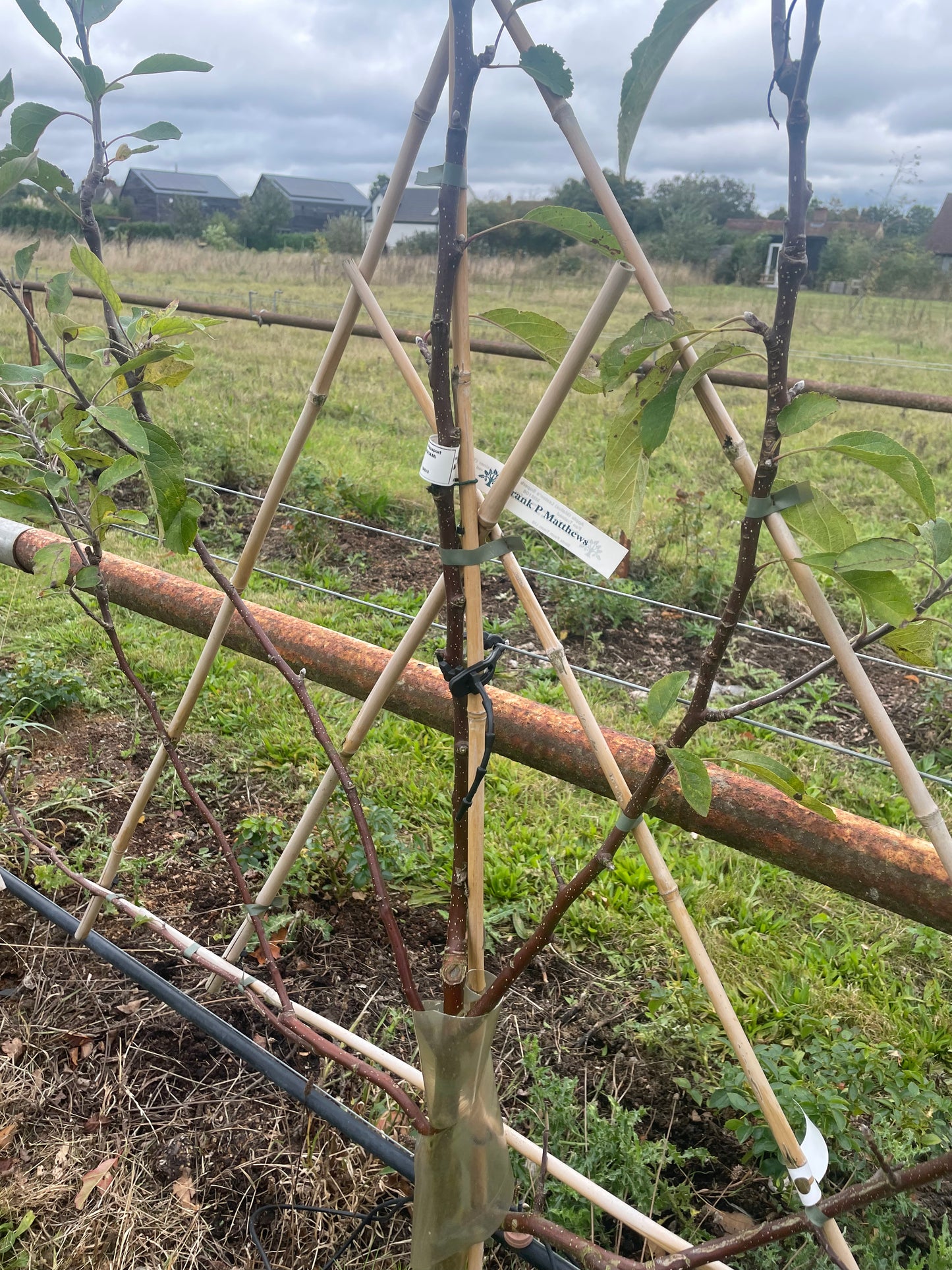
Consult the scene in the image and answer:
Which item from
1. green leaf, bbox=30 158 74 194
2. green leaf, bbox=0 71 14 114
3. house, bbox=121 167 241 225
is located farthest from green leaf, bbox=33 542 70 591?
house, bbox=121 167 241 225

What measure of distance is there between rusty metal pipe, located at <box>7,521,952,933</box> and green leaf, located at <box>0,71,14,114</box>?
2.61 ft

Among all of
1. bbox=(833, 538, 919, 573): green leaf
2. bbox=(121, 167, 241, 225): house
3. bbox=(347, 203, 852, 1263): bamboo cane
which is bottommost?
bbox=(347, 203, 852, 1263): bamboo cane

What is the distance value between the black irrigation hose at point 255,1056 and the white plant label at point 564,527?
96 centimetres

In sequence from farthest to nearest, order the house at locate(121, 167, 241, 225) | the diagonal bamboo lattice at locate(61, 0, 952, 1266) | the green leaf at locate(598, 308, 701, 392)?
the house at locate(121, 167, 241, 225) → the diagonal bamboo lattice at locate(61, 0, 952, 1266) → the green leaf at locate(598, 308, 701, 392)

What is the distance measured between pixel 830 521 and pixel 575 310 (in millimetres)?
14505

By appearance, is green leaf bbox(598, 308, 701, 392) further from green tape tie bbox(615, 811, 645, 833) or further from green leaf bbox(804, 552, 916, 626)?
green tape tie bbox(615, 811, 645, 833)

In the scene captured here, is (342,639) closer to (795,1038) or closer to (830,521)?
(830,521)

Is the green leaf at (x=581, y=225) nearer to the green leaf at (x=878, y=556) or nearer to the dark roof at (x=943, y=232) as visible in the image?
the green leaf at (x=878, y=556)

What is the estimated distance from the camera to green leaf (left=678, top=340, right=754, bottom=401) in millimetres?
704

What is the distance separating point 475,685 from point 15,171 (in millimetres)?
800

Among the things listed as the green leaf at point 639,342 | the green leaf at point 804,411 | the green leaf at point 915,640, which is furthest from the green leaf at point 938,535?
the green leaf at point 639,342

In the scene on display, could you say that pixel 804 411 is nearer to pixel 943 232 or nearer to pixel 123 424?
pixel 123 424

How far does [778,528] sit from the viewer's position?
86 centimetres

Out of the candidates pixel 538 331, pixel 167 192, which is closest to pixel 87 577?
pixel 538 331
